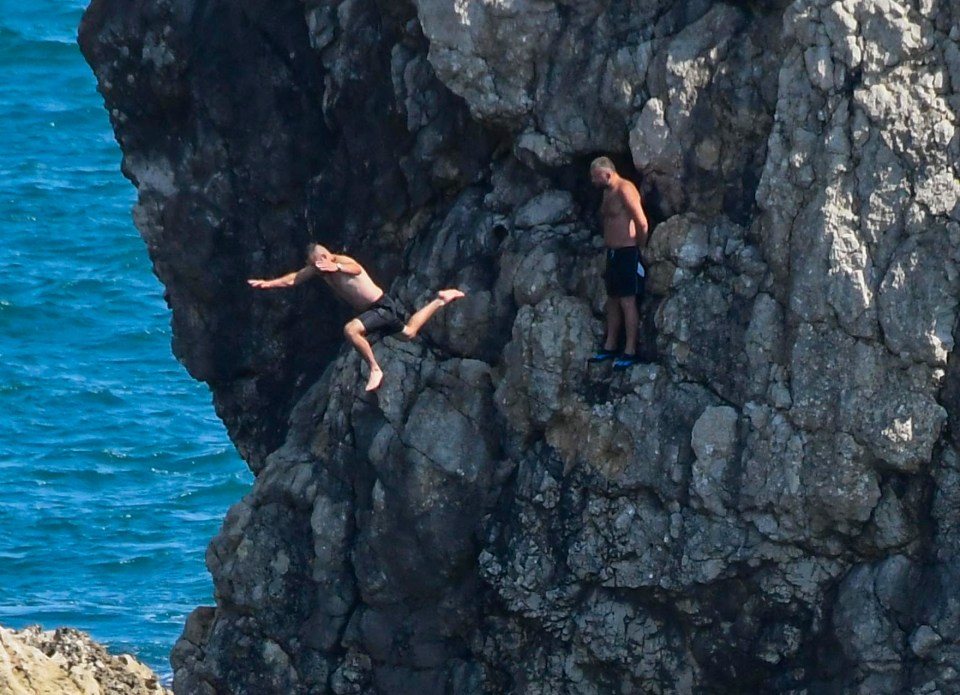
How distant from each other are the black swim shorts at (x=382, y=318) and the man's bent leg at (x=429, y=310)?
1.05 ft

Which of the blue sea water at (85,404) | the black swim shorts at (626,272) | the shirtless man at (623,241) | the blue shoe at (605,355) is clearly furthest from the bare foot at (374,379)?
the blue sea water at (85,404)

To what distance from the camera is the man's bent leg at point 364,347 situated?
1853cm

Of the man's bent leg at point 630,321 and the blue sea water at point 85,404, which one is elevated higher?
the blue sea water at point 85,404

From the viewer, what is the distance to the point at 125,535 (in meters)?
34.7

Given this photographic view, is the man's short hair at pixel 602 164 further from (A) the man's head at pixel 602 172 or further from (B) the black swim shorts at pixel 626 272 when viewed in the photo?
(B) the black swim shorts at pixel 626 272

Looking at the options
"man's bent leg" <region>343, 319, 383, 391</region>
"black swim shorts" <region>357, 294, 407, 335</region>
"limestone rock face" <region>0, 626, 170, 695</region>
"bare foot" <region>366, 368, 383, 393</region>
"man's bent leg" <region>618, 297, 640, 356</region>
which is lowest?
"limestone rock face" <region>0, 626, 170, 695</region>

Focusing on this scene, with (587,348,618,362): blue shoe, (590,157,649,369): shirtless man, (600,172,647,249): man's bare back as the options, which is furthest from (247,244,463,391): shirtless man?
(600,172,647,249): man's bare back

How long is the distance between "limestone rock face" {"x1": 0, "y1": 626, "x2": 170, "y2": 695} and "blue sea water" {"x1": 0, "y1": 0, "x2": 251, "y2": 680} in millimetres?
5543

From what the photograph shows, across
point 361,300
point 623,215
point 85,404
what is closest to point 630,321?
point 623,215

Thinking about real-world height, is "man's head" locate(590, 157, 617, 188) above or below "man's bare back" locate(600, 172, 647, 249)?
above

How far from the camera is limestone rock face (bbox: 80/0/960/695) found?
649 inches

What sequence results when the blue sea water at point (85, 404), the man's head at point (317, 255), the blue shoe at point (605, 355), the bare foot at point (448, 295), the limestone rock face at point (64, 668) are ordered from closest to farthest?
the blue shoe at point (605, 355) → the bare foot at point (448, 295) → the man's head at point (317, 255) → the limestone rock face at point (64, 668) → the blue sea water at point (85, 404)

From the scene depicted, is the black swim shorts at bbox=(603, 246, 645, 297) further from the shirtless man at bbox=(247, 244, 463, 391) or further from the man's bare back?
the shirtless man at bbox=(247, 244, 463, 391)

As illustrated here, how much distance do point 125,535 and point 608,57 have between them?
766 inches
